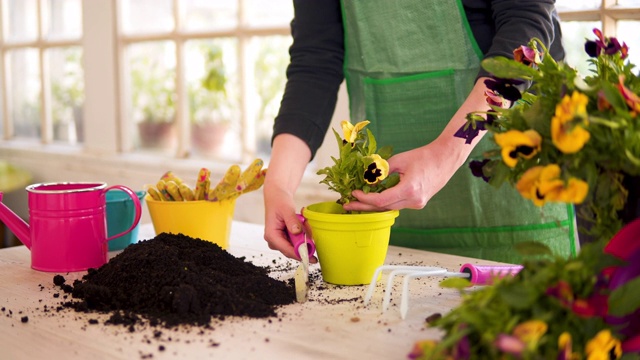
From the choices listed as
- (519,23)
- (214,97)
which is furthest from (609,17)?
(214,97)

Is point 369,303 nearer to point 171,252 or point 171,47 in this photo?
point 171,252

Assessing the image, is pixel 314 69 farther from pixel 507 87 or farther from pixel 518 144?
pixel 518 144

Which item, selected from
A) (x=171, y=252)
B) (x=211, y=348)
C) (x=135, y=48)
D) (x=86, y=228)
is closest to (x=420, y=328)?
(x=211, y=348)

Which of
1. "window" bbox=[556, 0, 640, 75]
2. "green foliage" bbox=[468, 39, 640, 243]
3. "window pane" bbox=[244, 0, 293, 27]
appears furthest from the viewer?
"window pane" bbox=[244, 0, 293, 27]

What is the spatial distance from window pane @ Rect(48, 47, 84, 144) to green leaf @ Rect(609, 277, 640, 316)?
3.02 metres

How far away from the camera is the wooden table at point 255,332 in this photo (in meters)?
0.82

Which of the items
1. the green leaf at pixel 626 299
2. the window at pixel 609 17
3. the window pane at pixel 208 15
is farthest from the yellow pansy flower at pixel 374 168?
the window pane at pixel 208 15

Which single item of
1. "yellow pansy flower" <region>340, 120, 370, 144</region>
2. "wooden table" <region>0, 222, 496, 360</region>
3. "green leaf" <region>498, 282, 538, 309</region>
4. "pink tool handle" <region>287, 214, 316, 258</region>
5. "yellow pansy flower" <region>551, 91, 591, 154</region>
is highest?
"yellow pansy flower" <region>551, 91, 591, 154</region>

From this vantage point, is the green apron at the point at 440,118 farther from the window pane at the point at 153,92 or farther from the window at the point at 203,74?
the window pane at the point at 153,92

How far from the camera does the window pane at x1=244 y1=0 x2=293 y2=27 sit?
8.00 feet

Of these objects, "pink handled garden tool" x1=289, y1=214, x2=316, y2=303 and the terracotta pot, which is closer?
"pink handled garden tool" x1=289, y1=214, x2=316, y2=303

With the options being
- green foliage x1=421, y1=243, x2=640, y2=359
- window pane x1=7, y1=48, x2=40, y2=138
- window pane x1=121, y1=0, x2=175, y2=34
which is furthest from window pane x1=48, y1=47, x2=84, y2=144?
green foliage x1=421, y1=243, x2=640, y2=359

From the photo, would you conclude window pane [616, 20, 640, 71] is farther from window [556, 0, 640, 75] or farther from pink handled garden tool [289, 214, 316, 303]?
pink handled garden tool [289, 214, 316, 303]

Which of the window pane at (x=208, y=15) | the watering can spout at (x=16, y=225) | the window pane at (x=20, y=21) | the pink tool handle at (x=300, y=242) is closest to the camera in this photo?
the pink tool handle at (x=300, y=242)
